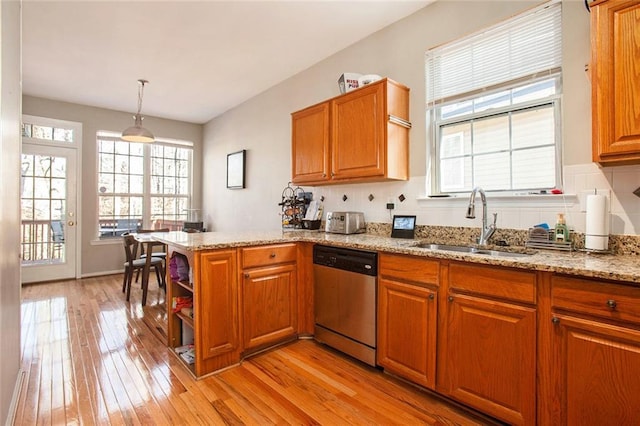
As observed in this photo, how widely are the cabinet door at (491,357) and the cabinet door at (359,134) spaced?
4.01 feet

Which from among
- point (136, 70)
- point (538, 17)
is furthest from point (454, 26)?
point (136, 70)

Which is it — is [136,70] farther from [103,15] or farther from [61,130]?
[61,130]

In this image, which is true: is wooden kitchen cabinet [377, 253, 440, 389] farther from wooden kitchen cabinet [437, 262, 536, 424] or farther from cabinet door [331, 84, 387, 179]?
cabinet door [331, 84, 387, 179]

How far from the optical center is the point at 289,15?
8.80 feet

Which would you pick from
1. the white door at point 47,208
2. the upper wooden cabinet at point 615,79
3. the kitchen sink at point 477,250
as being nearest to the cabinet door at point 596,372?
the kitchen sink at point 477,250

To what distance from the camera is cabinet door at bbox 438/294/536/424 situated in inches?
58.5

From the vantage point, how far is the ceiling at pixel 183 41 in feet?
8.51

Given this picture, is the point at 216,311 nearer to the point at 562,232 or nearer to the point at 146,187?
the point at 562,232

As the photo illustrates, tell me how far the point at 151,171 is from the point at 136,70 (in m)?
2.32

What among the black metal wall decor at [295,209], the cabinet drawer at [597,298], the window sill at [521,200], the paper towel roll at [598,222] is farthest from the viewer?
the black metal wall decor at [295,209]

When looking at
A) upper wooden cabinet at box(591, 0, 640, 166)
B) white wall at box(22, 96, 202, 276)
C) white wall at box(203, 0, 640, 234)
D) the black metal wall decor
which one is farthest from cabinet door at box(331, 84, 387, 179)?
white wall at box(22, 96, 202, 276)

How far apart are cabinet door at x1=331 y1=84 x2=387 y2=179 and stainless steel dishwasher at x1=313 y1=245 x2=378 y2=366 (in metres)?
0.72

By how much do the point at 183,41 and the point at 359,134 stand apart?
203 centimetres

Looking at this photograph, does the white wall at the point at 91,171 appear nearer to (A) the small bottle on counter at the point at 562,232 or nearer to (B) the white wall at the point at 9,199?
(B) the white wall at the point at 9,199
